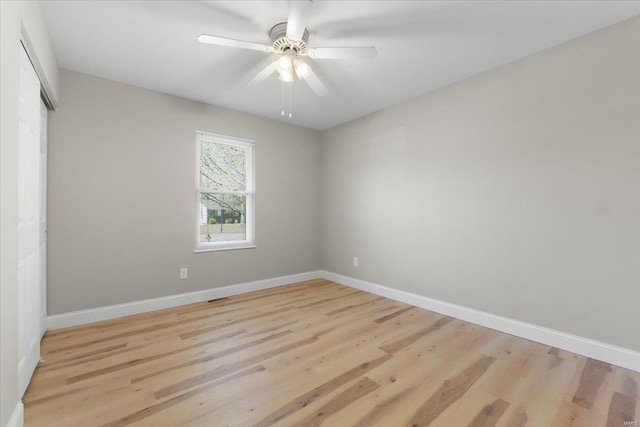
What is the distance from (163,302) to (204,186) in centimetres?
150

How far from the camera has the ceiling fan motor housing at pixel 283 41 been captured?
2066 mm

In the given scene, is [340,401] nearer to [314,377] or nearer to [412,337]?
[314,377]

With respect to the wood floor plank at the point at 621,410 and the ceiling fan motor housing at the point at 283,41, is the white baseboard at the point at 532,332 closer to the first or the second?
the wood floor plank at the point at 621,410

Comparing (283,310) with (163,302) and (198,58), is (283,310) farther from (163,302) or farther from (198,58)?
(198,58)

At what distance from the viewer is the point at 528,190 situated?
2.49 m

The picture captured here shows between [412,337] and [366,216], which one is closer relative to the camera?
[412,337]

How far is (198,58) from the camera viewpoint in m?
2.53

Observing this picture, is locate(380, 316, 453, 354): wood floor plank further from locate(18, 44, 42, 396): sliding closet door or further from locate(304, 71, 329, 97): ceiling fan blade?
locate(18, 44, 42, 396): sliding closet door

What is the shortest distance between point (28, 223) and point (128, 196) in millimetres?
1193

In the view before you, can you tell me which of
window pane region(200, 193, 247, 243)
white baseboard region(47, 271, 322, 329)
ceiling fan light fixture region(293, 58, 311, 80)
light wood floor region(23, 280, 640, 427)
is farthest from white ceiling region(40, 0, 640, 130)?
light wood floor region(23, 280, 640, 427)

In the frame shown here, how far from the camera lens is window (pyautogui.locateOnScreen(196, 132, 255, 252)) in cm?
362

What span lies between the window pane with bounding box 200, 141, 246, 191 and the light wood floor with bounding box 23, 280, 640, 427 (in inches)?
69.1

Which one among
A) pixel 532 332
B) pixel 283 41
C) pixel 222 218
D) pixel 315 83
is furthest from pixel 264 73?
pixel 532 332

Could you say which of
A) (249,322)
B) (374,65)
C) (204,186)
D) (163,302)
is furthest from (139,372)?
(374,65)
